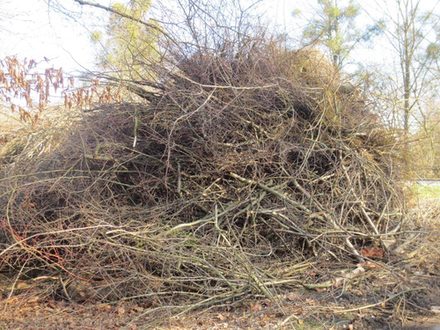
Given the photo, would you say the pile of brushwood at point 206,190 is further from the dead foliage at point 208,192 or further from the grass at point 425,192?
the grass at point 425,192

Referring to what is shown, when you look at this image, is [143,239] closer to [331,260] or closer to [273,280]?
[273,280]

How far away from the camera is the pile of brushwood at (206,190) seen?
16.4 ft

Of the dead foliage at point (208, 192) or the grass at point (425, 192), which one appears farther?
the grass at point (425, 192)

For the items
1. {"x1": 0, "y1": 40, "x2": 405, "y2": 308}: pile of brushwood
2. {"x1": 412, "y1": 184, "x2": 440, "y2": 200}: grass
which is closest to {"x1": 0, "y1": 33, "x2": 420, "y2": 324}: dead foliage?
{"x1": 0, "y1": 40, "x2": 405, "y2": 308}: pile of brushwood

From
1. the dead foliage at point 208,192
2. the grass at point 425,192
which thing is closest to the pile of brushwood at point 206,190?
the dead foliage at point 208,192

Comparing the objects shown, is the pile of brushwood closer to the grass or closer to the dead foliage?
the dead foliage

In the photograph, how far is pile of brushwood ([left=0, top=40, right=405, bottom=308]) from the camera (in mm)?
5012

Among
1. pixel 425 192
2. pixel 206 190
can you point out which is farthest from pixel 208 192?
pixel 425 192

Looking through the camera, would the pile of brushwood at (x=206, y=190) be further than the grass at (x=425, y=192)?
No

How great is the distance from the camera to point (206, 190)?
19.4ft

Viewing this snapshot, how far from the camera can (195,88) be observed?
6.10m

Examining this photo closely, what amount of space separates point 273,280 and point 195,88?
8.90ft

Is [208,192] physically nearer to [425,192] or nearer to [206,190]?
[206,190]

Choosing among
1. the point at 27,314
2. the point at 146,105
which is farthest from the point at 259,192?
the point at 27,314
